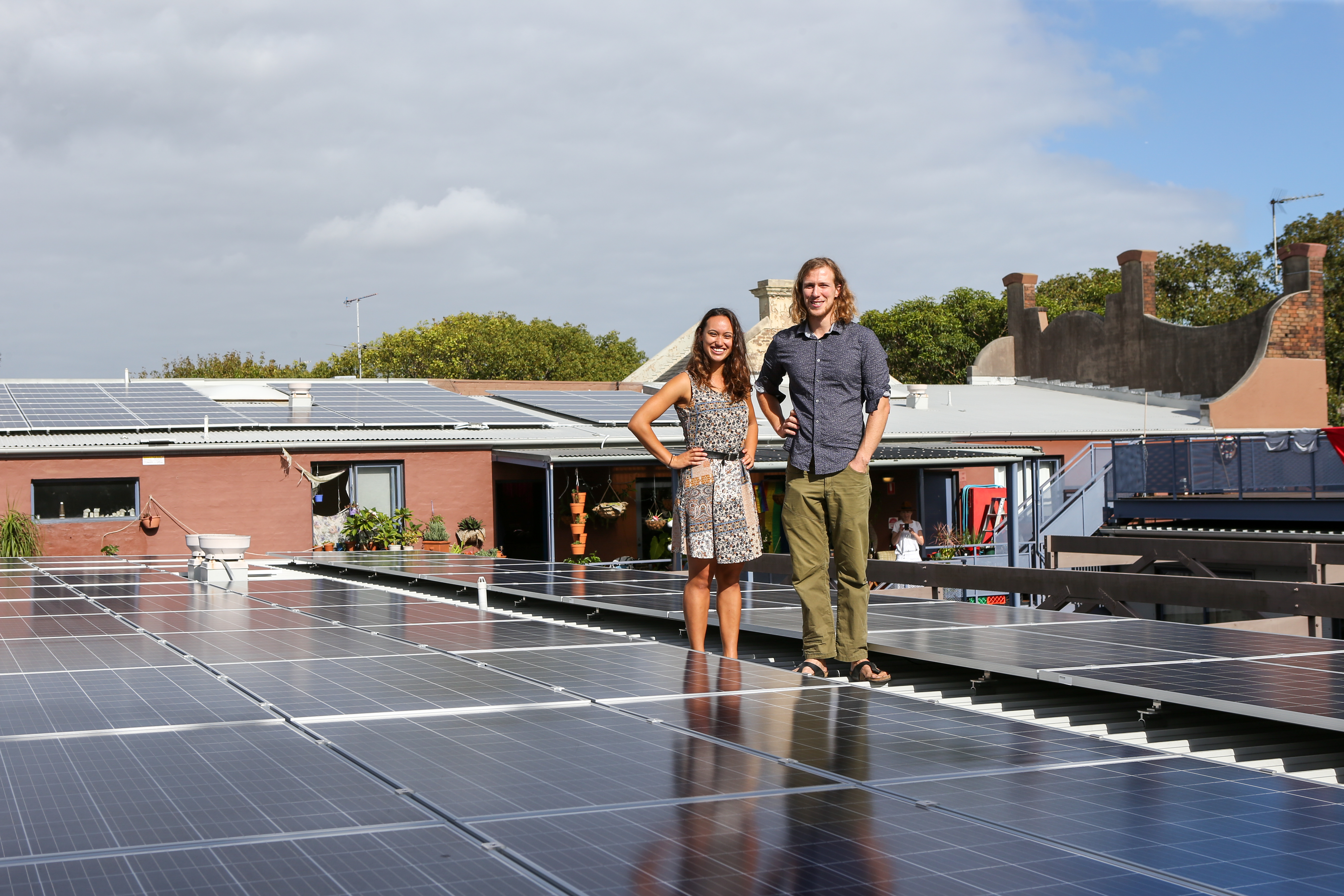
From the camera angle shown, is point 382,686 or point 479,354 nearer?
point 382,686

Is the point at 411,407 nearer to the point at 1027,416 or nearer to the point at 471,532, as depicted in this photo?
the point at 471,532

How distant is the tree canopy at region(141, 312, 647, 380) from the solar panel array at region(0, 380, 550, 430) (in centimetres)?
3523

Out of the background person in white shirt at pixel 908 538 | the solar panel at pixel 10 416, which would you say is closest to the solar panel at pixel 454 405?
the solar panel at pixel 10 416

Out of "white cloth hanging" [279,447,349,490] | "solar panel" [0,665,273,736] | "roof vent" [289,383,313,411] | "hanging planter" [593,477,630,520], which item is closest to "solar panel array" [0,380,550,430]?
"roof vent" [289,383,313,411]

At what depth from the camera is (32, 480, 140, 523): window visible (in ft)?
58.4

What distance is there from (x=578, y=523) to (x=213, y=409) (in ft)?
22.0

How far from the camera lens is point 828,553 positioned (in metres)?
5.23

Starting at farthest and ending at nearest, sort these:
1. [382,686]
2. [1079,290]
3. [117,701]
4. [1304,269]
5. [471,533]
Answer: [1079,290] < [1304,269] < [471,533] < [382,686] < [117,701]

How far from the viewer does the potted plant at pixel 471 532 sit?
787 inches

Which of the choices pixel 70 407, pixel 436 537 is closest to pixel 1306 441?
pixel 436 537

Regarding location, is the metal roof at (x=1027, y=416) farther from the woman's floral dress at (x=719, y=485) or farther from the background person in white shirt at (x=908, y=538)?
the woman's floral dress at (x=719, y=485)

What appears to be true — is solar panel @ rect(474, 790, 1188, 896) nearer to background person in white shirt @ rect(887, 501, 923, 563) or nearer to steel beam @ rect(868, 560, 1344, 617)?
steel beam @ rect(868, 560, 1344, 617)

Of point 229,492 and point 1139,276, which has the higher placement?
point 1139,276

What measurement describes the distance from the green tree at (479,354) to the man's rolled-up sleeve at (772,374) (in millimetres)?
53924
